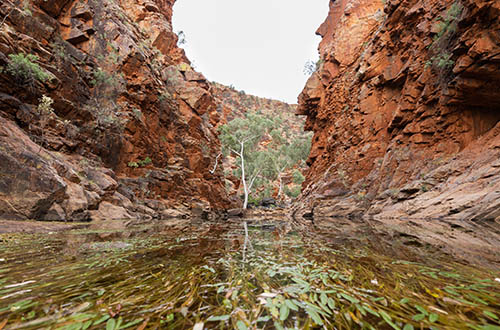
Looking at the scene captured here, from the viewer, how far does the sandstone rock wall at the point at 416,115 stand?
10852 millimetres

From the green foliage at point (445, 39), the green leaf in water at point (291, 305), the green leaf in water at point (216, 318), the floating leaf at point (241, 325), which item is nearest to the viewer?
the floating leaf at point (241, 325)

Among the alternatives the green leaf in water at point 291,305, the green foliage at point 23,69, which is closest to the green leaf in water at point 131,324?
the green leaf in water at point 291,305

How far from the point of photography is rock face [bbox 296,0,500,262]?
10805 millimetres

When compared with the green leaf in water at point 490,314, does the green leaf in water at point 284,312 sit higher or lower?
lower

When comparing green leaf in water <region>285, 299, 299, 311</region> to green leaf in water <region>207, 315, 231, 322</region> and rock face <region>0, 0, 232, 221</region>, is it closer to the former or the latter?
green leaf in water <region>207, 315, 231, 322</region>

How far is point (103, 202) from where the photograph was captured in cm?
1291

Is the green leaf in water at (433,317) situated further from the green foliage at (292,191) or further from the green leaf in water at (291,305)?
the green foliage at (292,191)

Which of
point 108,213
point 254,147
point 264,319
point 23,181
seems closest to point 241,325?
point 264,319

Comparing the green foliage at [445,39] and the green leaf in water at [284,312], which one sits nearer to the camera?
the green leaf in water at [284,312]

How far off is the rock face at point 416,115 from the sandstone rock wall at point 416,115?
64 millimetres

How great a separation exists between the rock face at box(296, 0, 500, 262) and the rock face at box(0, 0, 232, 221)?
1408 cm

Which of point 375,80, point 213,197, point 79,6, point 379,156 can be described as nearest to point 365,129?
point 379,156

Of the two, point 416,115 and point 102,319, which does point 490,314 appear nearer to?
point 102,319

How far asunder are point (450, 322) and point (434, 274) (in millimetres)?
1281
